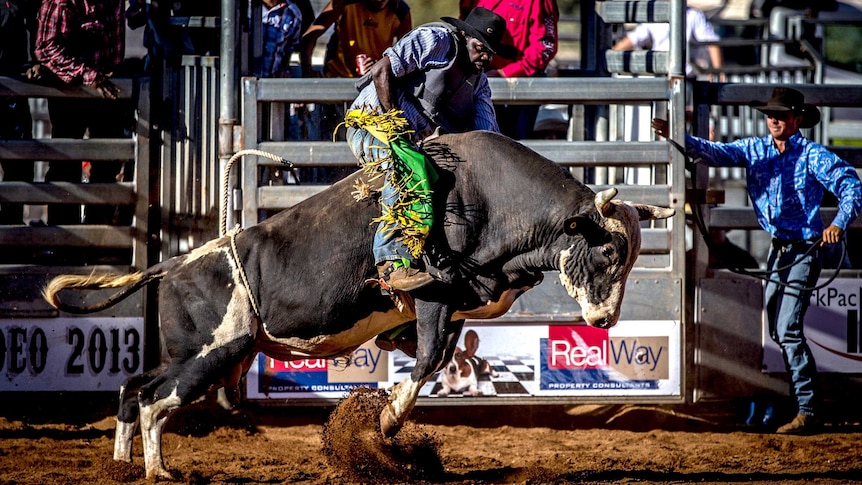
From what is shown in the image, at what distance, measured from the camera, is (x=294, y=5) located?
7566 millimetres

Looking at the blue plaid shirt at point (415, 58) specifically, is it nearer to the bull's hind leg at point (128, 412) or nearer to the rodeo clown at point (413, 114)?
the rodeo clown at point (413, 114)

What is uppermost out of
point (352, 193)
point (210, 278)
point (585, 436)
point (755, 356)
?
point (352, 193)

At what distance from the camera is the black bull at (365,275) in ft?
16.7

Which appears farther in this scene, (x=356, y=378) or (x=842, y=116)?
(x=842, y=116)

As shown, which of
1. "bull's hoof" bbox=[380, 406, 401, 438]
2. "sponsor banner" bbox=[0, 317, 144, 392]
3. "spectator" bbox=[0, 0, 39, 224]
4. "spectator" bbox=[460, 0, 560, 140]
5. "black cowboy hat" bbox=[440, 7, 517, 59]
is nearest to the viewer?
"bull's hoof" bbox=[380, 406, 401, 438]

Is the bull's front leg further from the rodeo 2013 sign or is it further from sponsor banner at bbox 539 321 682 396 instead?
sponsor banner at bbox 539 321 682 396

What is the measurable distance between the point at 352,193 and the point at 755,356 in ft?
10.9

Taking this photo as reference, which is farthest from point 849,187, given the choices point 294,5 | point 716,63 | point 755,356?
point 716,63

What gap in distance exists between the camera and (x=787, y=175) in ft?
22.5

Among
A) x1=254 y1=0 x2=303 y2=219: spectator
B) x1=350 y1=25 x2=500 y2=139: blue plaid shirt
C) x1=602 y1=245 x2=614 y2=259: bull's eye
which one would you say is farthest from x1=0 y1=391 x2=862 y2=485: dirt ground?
x1=254 y1=0 x2=303 y2=219: spectator

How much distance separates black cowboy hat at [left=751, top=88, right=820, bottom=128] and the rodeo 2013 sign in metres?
1.57

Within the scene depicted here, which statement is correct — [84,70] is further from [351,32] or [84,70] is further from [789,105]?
[789,105]

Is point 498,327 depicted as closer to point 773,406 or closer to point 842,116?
point 773,406

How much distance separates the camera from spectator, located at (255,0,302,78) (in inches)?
293
